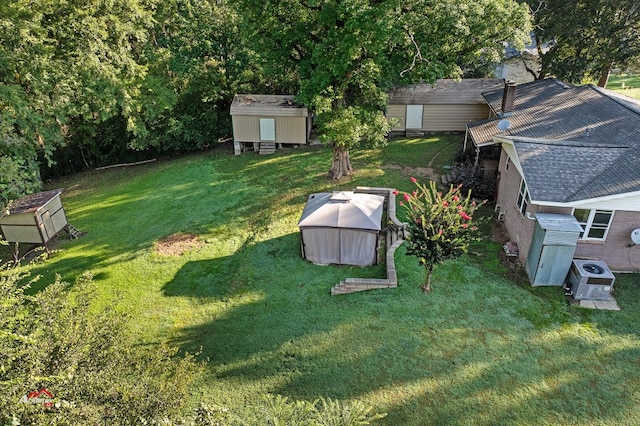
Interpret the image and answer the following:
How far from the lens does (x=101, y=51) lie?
21.0 metres

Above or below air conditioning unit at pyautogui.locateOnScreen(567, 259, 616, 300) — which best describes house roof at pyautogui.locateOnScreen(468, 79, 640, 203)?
above

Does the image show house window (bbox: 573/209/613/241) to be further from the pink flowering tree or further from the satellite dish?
the satellite dish

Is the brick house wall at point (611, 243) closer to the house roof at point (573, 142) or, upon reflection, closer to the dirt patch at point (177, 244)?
the house roof at point (573, 142)

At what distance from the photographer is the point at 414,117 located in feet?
83.4

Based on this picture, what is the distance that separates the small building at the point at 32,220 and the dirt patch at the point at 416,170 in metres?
14.3

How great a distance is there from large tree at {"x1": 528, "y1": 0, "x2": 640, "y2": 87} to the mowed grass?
638 inches

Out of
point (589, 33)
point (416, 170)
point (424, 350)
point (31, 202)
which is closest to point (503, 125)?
point (416, 170)

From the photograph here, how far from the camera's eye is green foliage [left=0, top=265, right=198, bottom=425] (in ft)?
18.0

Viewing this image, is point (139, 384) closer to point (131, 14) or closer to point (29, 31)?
point (29, 31)

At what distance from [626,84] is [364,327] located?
40.2 m

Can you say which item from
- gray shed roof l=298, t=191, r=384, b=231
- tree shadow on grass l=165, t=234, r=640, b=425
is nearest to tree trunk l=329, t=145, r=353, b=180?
gray shed roof l=298, t=191, r=384, b=231

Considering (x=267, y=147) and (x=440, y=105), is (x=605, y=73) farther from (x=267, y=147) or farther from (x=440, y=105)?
(x=267, y=147)

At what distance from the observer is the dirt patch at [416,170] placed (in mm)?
20266

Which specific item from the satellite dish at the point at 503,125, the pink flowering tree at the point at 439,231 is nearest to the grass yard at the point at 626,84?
the satellite dish at the point at 503,125
